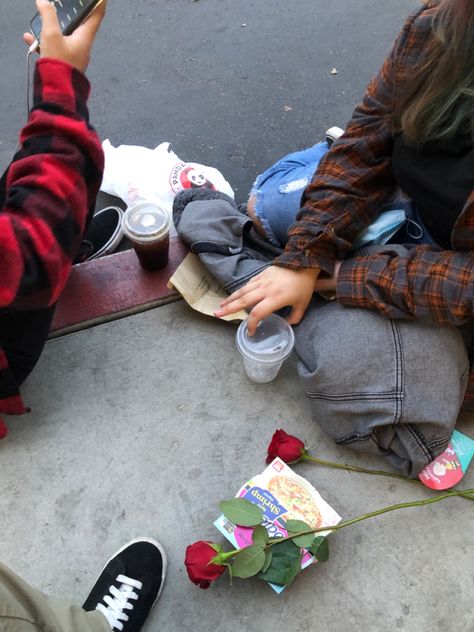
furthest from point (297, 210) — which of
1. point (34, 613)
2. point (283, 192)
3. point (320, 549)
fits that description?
point (34, 613)

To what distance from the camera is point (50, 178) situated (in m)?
1.08

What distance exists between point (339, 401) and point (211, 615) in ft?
1.79

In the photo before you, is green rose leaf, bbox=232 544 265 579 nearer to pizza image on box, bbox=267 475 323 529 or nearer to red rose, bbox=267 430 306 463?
pizza image on box, bbox=267 475 323 529

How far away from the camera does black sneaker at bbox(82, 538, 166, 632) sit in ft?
3.81

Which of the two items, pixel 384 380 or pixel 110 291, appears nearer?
pixel 384 380

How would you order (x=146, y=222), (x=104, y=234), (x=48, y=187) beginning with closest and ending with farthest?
(x=48, y=187) → (x=146, y=222) → (x=104, y=234)

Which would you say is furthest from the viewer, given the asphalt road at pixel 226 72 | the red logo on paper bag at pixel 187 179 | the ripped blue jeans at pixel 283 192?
the asphalt road at pixel 226 72

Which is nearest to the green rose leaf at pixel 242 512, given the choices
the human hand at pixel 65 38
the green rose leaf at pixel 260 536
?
the green rose leaf at pixel 260 536

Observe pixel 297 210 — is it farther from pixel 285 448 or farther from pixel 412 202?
pixel 285 448

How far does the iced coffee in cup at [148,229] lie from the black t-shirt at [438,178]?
63 cm

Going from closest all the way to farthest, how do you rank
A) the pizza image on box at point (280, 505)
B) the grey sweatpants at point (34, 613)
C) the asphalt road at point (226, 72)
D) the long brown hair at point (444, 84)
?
1. the grey sweatpants at point (34, 613)
2. the long brown hair at point (444, 84)
3. the pizza image on box at point (280, 505)
4. the asphalt road at point (226, 72)

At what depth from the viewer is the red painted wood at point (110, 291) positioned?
5.12 feet

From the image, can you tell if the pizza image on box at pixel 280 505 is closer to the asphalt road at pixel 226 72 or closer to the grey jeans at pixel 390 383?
the grey jeans at pixel 390 383

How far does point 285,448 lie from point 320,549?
0.24 metres
